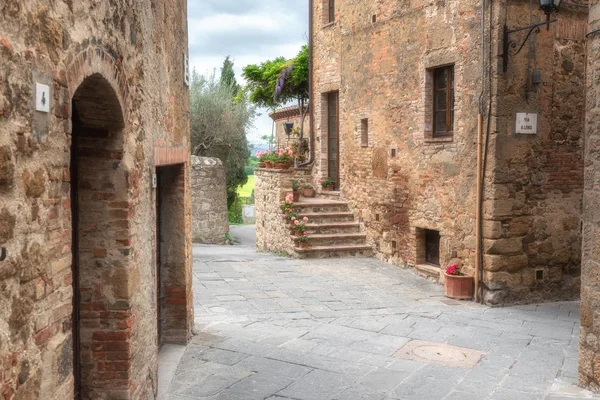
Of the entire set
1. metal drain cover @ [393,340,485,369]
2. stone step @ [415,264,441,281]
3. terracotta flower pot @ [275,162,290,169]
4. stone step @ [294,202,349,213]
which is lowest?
metal drain cover @ [393,340,485,369]

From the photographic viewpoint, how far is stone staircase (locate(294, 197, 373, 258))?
11.7m

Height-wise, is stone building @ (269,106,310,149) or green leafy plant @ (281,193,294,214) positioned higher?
stone building @ (269,106,310,149)

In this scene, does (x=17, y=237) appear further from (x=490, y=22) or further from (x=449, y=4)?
(x=449, y=4)

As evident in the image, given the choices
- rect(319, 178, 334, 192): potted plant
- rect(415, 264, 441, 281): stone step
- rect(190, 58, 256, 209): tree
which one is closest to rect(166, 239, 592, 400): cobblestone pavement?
rect(415, 264, 441, 281): stone step

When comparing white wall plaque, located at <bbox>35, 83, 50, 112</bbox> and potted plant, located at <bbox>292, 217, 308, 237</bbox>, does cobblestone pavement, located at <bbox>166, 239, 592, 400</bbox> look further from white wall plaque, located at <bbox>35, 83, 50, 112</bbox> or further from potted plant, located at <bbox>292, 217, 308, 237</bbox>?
white wall plaque, located at <bbox>35, 83, 50, 112</bbox>

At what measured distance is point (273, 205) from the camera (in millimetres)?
13180

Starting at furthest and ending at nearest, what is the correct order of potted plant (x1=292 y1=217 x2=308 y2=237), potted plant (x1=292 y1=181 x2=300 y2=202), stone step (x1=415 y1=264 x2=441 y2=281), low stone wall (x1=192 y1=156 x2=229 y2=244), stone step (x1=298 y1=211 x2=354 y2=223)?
low stone wall (x1=192 y1=156 x2=229 y2=244) < potted plant (x1=292 y1=181 x2=300 y2=202) < stone step (x1=298 y1=211 x2=354 y2=223) < potted plant (x1=292 y1=217 x2=308 y2=237) < stone step (x1=415 y1=264 x2=441 y2=281)

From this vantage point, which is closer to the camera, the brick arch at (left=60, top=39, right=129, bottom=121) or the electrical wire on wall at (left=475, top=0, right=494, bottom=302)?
the brick arch at (left=60, top=39, right=129, bottom=121)

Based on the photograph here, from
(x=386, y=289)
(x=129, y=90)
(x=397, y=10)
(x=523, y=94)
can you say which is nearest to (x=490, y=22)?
(x=523, y=94)

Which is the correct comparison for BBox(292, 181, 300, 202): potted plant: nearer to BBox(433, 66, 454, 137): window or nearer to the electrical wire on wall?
BBox(433, 66, 454, 137): window

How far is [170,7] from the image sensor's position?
5.68 m

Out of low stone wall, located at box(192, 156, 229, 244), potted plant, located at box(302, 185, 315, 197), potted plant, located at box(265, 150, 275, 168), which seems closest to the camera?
potted plant, located at box(265, 150, 275, 168)

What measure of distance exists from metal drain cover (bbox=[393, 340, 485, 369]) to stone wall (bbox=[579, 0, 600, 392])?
1058mm

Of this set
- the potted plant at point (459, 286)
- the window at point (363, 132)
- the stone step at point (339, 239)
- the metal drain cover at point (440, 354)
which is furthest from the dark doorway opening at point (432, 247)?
the metal drain cover at point (440, 354)
